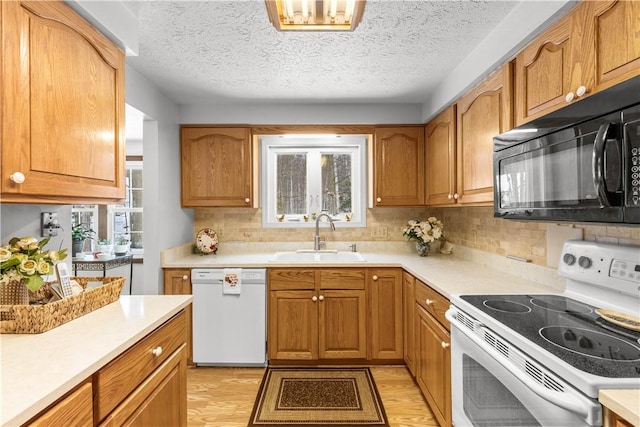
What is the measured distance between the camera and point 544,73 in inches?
57.4

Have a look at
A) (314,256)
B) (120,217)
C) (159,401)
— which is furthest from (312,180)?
(120,217)

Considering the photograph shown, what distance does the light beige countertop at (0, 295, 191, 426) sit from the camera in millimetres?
756

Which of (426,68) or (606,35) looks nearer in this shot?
(606,35)

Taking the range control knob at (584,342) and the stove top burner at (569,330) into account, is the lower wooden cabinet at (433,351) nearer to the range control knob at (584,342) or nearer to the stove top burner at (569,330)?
the stove top burner at (569,330)

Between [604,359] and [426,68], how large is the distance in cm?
198

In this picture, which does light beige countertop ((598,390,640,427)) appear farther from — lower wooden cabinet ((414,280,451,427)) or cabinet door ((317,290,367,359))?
cabinet door ((317,290,367,359))

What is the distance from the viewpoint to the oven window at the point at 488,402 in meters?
1.11

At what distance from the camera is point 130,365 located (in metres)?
1.13

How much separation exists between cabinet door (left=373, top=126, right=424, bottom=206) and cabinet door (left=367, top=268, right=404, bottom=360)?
0.76 metres

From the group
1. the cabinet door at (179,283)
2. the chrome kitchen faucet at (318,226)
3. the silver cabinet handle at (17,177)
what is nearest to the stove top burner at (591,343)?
the silver cabinet handle at (17,177)

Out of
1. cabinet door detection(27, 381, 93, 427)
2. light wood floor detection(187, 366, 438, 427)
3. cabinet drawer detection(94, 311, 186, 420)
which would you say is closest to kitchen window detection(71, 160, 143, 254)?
light wood floor detection(187, 366, 438, 427)

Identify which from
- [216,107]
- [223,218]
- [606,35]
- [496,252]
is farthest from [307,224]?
[606,35]

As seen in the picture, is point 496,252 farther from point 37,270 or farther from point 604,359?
point 37,270

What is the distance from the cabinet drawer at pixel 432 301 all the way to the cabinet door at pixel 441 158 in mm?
693
